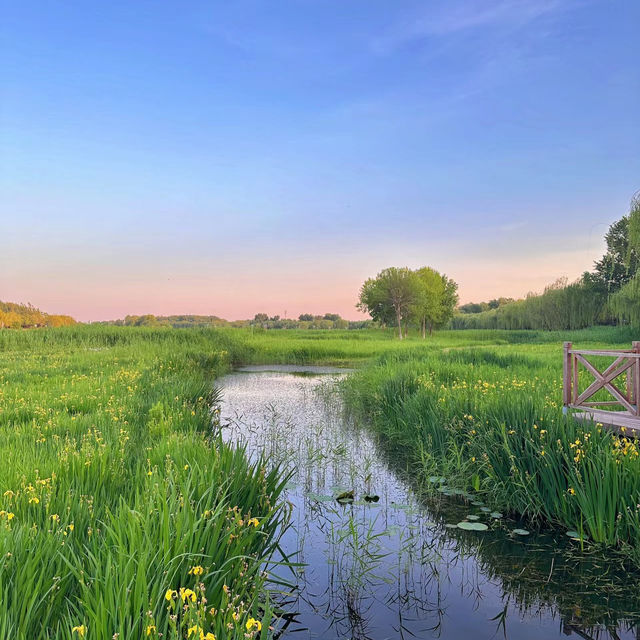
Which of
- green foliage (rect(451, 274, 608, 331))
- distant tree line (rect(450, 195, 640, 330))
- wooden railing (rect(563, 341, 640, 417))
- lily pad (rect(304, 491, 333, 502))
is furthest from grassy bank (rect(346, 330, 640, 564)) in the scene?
green foliage (rect(451, 274, 608, 331))

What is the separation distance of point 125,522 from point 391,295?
64.6 m

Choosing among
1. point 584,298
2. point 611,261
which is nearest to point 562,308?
point 584,298

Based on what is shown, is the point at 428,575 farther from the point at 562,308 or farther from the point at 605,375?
the point at 562,308

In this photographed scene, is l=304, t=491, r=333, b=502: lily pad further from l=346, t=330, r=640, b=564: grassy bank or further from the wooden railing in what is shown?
the wooden railing

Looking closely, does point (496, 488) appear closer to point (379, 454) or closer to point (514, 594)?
point (514, 594)

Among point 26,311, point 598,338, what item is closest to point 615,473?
point 598,338

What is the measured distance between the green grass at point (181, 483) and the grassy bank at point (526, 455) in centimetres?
3

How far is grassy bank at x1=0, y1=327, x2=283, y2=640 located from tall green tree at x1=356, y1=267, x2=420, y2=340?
185 feet

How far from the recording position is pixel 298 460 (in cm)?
1000

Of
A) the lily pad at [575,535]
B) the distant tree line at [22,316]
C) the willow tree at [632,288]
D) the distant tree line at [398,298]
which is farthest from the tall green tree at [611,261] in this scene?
the distant tree line at [22,316]

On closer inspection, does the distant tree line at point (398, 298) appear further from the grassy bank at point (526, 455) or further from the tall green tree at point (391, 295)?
the grassy bank at point (526, 455)

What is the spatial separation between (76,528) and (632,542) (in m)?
6.69

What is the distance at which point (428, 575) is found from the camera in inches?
222

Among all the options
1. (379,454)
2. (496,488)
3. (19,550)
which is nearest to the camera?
(19,550)
